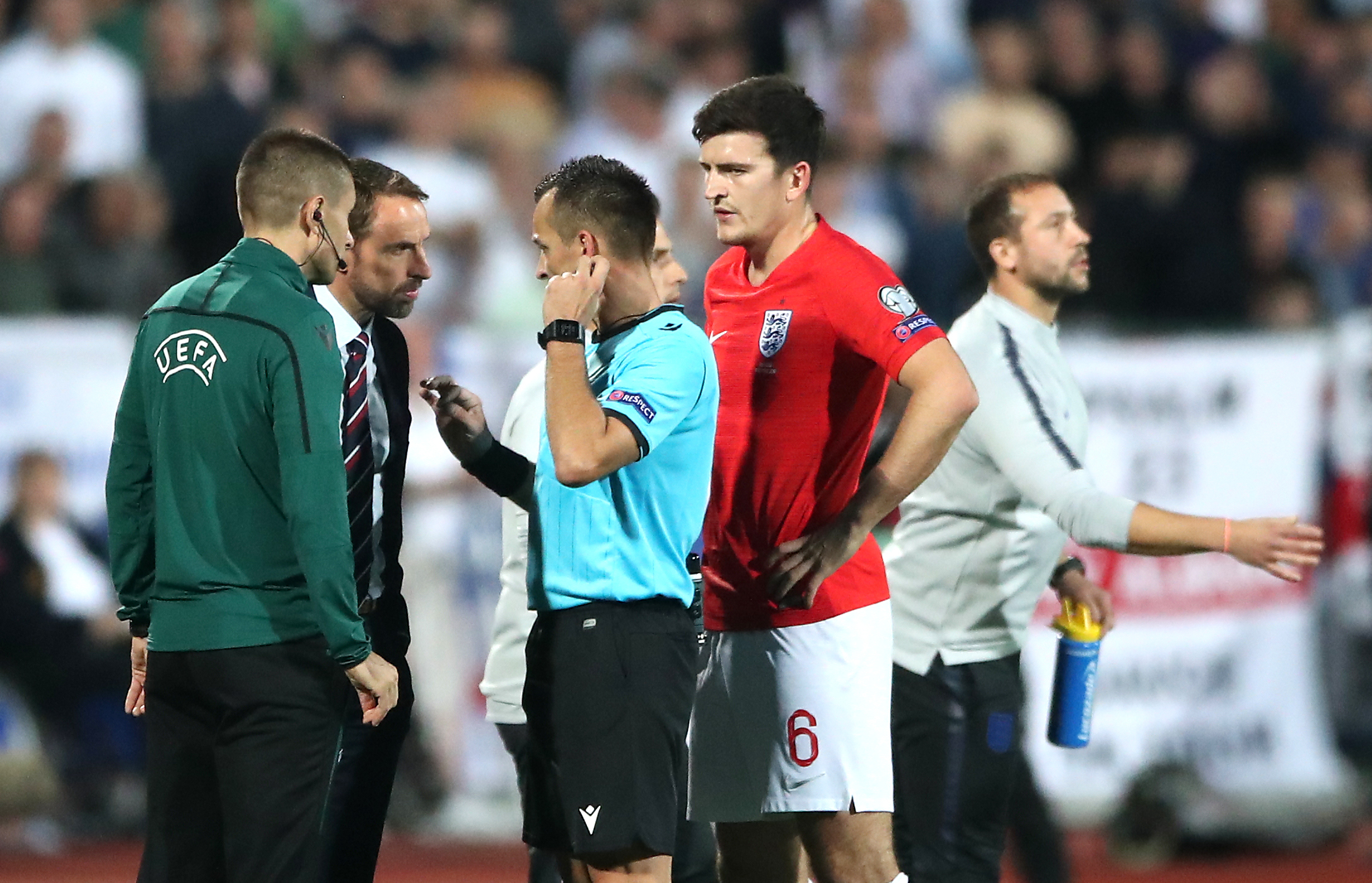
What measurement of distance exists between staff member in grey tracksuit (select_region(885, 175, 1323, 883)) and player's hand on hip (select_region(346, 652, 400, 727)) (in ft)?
5.62

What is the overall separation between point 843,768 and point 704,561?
69 cm

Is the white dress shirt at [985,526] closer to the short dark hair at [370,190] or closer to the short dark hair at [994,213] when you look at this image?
the short dark hair at [994,213]

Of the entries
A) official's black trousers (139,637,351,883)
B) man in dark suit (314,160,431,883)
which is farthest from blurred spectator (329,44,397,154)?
official's black trousers (139,637,351,883)

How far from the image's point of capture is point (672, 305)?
4.28 m

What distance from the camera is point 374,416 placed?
4.61 metres

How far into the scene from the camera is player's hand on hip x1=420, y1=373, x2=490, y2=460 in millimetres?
4492

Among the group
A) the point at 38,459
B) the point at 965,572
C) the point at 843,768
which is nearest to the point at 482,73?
the point at 38,459

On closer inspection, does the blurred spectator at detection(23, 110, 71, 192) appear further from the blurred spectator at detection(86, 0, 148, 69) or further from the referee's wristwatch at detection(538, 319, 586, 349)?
the referee's wristwatch at detection(538, 319, 586, 349)

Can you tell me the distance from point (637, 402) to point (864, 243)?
5943 millimetres

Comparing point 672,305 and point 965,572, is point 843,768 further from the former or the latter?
point 672,305

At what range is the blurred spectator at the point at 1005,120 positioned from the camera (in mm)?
10438

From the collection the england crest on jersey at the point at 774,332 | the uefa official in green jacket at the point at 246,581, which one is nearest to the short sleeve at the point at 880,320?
the england crest on jersey at the point at 774,332

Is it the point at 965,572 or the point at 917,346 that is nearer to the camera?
the point at 917,346

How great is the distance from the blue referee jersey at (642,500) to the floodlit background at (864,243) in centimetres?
397
